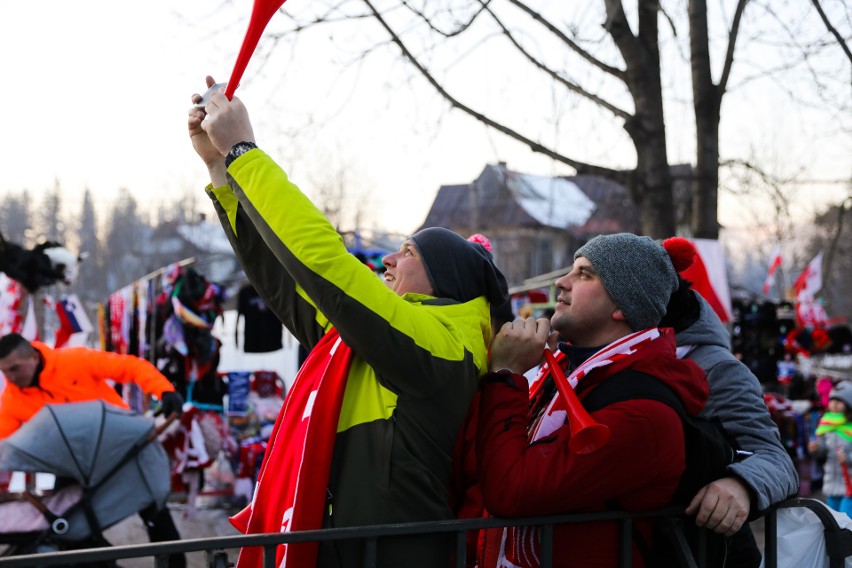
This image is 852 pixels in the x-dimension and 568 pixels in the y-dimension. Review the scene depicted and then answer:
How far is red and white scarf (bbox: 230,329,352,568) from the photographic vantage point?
1919 millimetres

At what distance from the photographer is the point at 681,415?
6.97 ft

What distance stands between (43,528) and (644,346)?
3.89m

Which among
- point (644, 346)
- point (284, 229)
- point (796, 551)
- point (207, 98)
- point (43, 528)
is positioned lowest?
point (43, 528)

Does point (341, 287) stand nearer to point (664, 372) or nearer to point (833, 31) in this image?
point (664, 372)

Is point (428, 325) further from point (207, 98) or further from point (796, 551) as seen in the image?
point (796, 551)

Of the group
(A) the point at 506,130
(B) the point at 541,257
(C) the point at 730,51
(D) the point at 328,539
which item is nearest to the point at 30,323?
(A) the point at 506,130

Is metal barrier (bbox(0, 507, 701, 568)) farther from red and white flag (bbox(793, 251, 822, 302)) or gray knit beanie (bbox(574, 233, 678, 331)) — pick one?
red and white flag (bbox(793, 251, 822, 302))

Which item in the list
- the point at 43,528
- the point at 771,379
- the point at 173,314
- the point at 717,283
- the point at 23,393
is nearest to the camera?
the point at 43,528

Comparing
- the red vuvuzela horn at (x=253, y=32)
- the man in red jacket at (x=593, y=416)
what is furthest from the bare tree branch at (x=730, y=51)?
the red vuvuzela horn at (x=253, y=32)

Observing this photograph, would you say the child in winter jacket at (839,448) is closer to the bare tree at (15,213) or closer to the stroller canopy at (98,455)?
the stroller canopy at (98,455)

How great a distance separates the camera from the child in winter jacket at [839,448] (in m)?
7.44

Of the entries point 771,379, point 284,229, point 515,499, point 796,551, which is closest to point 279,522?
point 515,499

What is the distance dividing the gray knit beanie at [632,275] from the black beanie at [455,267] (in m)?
0.30

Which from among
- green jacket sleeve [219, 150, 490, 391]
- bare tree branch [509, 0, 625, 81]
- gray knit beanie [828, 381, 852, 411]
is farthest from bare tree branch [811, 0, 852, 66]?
green jacket sleeve [219, 150, 490, 391]
